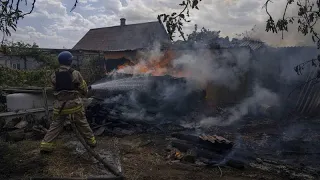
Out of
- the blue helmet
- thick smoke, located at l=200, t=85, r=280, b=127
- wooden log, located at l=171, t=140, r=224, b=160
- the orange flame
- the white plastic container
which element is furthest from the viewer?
the orange flame

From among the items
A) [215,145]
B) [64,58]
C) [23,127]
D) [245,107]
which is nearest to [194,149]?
[215,145]

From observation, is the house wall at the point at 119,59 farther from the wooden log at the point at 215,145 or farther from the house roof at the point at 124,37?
the wooden log at the point at 215,145

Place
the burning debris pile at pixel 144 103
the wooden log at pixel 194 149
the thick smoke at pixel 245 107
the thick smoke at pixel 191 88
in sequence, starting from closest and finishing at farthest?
1. the wooden log at pixel 194 149
2. the burning debris pile at pixel 144 103
3. the thick smoke at pixel 191 88
4. the thick smoke at pixel 245 107

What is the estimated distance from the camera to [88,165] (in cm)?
527

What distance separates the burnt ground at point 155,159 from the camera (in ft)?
16.8

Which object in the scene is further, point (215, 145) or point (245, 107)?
point (245, 107)

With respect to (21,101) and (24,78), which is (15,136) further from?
(24,78)

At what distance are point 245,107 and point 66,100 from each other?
8474mm

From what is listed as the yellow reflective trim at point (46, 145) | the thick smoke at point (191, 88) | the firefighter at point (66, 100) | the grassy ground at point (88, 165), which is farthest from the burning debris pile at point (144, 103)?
the yellow reflective trim at point (46, 145)

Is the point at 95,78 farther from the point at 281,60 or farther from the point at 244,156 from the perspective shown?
the point at 244,156

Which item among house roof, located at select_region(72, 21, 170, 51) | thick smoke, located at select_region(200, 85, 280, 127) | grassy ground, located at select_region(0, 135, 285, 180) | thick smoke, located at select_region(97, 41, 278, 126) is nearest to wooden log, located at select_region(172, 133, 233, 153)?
grassy ground, located at select_region(0, 135, 285, 180)

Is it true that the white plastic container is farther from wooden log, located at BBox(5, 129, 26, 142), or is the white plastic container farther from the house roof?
the house roof

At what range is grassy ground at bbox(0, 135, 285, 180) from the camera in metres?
4.93

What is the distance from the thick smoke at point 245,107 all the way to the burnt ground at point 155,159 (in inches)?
72.1
